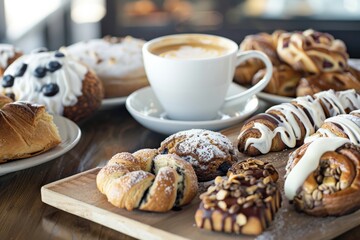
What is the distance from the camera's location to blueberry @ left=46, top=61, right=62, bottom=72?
1692 millimetres

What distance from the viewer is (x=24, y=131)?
141cm

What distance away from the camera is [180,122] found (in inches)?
63.7

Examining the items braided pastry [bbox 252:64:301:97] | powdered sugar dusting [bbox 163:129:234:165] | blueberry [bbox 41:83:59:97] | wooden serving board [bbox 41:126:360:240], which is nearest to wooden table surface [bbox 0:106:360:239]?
wooden serving board [bbox 41:126:360:240]

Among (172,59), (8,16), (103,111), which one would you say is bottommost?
(8,16)

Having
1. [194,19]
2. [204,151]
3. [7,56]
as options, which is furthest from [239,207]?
[194,19]

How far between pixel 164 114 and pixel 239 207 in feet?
2.36

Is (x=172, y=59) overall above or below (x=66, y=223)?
above

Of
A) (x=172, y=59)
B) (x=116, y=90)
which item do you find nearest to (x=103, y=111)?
(x=116, y=90)

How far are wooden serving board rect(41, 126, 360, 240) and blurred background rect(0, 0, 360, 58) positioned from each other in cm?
235

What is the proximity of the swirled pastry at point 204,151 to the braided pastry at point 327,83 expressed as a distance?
1.55 ft

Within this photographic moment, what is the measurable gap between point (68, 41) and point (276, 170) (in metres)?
2.95

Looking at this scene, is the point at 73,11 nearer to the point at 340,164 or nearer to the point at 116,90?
the point at 116,90

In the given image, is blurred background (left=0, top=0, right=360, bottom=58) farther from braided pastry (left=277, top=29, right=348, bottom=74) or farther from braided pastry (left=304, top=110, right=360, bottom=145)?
braided pastry (left=304, top=110, right=360, bottom=145)

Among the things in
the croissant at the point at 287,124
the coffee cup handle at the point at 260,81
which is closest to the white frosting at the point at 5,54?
the coffee cup handle at the point at 260,81
